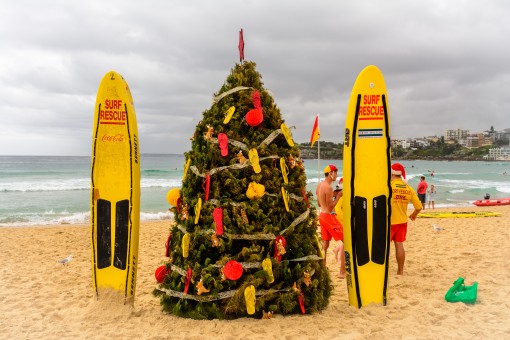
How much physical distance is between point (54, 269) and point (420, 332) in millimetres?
6553

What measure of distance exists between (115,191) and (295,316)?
2.56 metres

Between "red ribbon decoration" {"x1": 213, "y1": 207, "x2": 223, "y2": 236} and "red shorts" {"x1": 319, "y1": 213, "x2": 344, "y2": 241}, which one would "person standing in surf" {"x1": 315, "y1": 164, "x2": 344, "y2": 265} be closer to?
"red shorts" {"x1": 319, "y1": 213, "x2": 344, "y2": 241}

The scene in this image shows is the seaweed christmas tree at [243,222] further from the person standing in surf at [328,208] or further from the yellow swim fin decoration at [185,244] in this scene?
the person standing in surf at [328,208]

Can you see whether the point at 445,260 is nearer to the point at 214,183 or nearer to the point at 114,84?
the point at 214,183

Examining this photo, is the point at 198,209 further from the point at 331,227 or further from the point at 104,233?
the point at 331,227

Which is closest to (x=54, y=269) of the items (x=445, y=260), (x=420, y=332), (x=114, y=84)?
(x=114, y=84)

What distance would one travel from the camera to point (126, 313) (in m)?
4.78

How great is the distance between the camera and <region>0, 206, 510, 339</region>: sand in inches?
163

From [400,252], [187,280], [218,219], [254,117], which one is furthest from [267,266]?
[400,252]

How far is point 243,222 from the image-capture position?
4125 millimetres

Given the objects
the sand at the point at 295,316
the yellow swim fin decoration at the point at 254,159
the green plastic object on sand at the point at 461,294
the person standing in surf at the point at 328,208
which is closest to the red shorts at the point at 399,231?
the sand at the point at 295,316

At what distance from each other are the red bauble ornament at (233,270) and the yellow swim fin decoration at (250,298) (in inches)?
6.2

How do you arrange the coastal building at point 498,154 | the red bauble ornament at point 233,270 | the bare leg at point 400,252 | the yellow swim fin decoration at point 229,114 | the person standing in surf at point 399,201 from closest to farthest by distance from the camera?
1. the red bauble ornament at point 233,270
2. the yellow swim fin decoration at point 229,114
3. the person standing in surf at point 399,201
4. the bare leg at point 400,252
5. the coastal building at point 498,154

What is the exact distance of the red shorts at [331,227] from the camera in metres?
6.45
